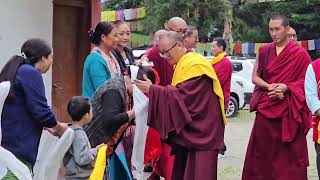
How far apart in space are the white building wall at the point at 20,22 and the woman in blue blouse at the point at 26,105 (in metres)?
2.16

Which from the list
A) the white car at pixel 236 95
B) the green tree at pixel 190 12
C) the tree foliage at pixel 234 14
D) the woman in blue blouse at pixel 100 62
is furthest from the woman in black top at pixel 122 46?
the green tree at pixel 190 12

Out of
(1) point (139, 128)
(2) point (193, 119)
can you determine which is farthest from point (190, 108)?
(1) point (139, 128)

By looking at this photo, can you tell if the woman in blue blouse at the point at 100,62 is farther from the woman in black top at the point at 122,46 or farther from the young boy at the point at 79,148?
the young boy at the point at 79,148

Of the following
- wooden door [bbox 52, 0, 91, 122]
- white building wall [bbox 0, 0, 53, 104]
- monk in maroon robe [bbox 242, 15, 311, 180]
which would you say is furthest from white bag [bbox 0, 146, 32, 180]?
wooden door [bbox 52, 0, 91, 122]

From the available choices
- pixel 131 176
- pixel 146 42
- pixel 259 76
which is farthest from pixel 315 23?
pixel 131 176

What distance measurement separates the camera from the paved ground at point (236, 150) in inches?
306

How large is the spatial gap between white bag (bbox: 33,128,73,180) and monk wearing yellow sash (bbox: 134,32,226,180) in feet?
2.86

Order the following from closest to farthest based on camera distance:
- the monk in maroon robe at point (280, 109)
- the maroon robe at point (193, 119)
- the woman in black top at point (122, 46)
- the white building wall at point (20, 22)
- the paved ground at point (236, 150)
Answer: the maroon robe at point (193, 119) → the woman in black top at point (122, 46) → the monk in maroon robe at point (280, 109) → the white building wall at point (20, 22) → the paved ground at point (236, 150)

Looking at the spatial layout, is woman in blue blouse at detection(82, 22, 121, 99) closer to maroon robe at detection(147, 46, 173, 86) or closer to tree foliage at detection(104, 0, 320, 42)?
maroon robe at detection(147, 46, 173, 86)

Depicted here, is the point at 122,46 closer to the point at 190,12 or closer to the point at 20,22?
the point at 20,22

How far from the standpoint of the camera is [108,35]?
5.13m

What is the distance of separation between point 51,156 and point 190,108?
1224mm

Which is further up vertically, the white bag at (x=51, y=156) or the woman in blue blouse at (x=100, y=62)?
the woman in blue blouse at (x=100, y=62)

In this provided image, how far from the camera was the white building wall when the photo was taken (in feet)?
20.3
